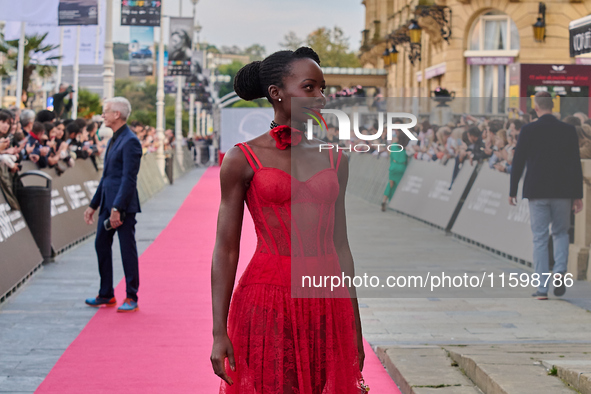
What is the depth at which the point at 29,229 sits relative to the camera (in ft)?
34.6

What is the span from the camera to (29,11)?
54.1 ft

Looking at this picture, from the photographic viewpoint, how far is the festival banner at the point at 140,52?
32.3 metres

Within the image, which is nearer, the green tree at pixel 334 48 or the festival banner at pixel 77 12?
the festival banner at pixel 77 12

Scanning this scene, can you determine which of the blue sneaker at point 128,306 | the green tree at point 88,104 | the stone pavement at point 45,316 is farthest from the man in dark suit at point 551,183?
the green tree at point 88,104

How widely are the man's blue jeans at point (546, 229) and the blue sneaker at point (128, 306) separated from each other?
4081mm

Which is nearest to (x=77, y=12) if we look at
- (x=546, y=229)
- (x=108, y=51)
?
(x=108, y=51)

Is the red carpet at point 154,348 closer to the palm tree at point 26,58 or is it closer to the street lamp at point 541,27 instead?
the street lamp at point 541,27

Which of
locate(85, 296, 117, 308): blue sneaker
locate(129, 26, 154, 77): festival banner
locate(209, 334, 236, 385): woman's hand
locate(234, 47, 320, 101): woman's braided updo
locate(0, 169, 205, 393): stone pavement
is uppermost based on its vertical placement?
locate(129, 26, 154, 77): festival banner

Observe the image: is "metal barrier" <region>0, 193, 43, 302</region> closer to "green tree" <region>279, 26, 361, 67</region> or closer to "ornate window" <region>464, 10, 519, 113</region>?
"ornate window" <region>464, 10, 519, 113</region>

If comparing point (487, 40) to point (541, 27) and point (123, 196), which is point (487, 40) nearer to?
point (541, 27)

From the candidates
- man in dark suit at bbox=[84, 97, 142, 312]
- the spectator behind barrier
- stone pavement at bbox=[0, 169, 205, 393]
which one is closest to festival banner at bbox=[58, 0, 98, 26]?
the spectator behind barrier

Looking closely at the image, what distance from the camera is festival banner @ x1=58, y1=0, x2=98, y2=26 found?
18.2 meters

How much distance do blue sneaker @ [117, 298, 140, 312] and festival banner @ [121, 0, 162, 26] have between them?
18.4 meters

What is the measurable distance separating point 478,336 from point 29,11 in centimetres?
1243
